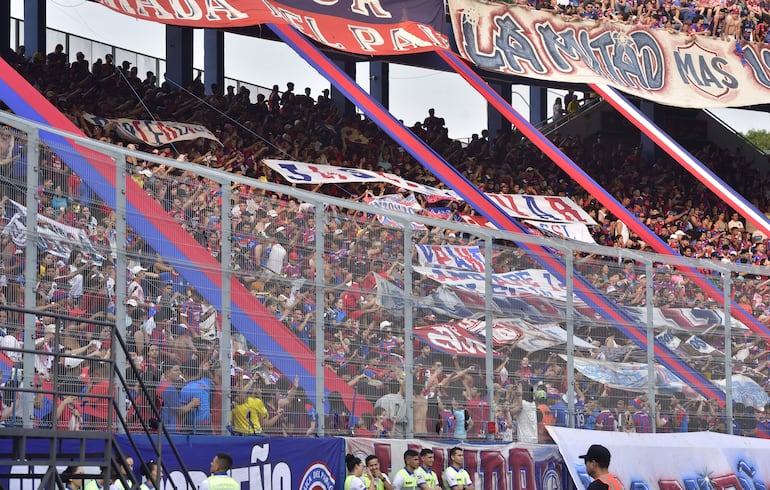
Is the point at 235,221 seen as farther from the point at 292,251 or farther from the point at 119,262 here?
the point at 119,262

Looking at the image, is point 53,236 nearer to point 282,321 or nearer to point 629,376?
point 282,321

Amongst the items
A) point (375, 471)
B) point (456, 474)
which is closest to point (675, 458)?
point (456, 474)

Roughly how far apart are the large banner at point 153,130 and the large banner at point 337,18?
6.98 ft

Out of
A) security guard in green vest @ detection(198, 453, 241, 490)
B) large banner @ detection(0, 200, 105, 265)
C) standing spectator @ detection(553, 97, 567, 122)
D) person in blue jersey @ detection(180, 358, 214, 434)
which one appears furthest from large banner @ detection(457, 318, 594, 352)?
standing spectator @ detection(553, 97, 567, 122)

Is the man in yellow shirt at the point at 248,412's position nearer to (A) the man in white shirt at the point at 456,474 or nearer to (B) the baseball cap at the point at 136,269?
(B) the baseball cap at the point at 136,269

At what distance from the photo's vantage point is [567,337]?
17781 millimetres

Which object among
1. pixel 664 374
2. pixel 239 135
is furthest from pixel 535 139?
pixel 664 374

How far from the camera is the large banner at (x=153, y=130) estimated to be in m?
26.3

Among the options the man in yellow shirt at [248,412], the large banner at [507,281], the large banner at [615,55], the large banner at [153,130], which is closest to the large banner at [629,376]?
the large banner at [507,281]

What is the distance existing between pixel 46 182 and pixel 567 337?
26.2 ft

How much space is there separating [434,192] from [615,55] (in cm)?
672

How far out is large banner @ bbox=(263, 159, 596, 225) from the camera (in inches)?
1079

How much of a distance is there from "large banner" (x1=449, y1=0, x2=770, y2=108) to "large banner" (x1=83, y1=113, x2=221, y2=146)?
6.78m

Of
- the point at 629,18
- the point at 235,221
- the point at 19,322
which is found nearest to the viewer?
the point at 19,322
